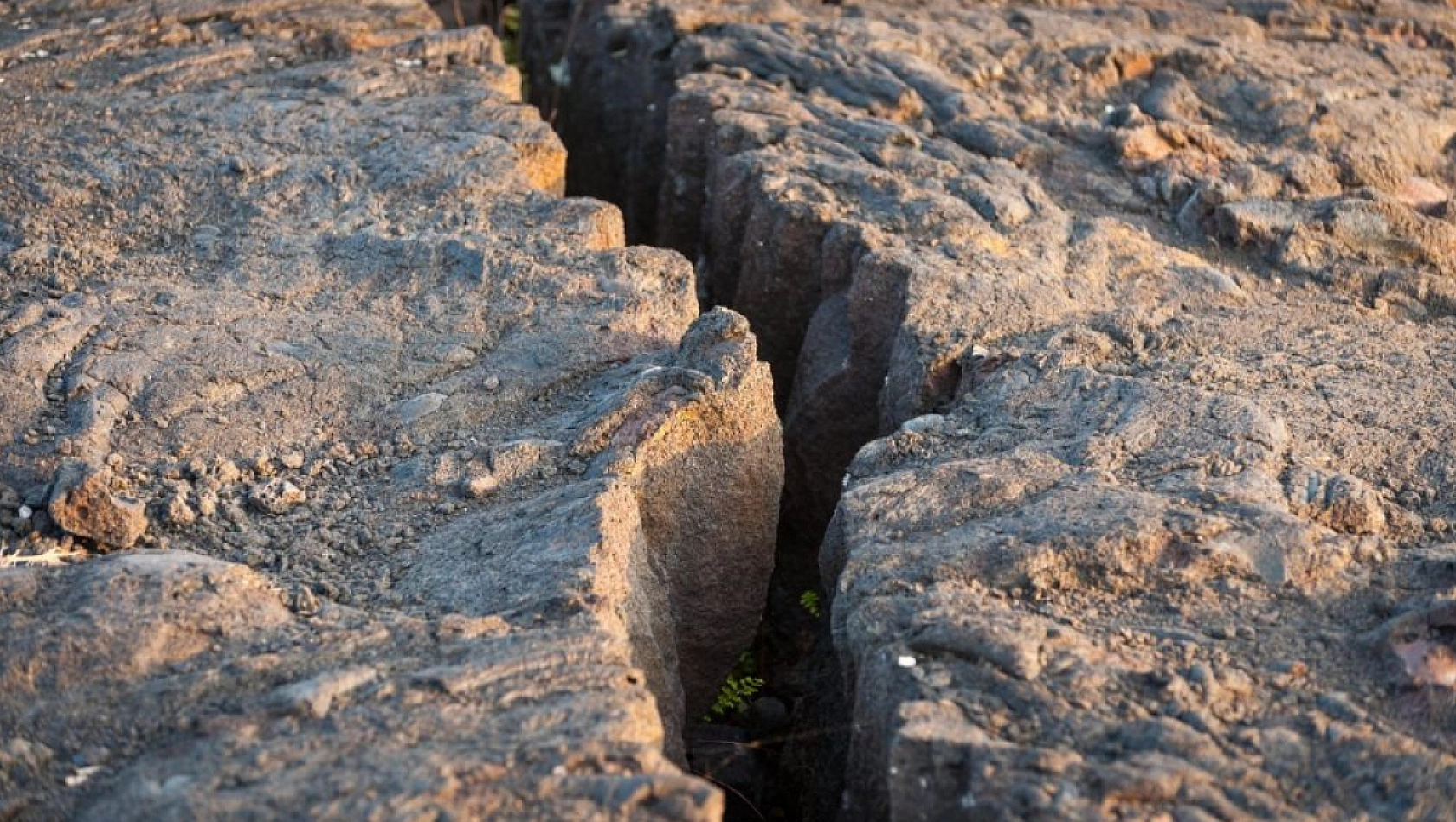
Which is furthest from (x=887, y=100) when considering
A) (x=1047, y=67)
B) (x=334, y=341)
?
(x=334, y=341)

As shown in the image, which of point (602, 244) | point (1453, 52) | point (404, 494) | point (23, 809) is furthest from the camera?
point (1453, 52)

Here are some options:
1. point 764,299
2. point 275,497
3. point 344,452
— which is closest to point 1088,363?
point 764,299

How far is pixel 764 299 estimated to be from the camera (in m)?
4.32

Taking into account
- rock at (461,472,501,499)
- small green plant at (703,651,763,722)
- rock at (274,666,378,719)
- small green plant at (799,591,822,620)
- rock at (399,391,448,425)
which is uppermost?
rock at (274,666,378,719)

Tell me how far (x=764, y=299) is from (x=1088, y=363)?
1.12 meters

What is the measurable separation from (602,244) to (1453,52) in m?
3.47

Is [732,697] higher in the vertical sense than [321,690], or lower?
lower

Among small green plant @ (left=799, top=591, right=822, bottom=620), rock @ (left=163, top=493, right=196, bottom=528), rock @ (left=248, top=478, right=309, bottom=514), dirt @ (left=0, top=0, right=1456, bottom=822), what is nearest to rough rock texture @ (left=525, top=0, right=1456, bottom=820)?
dirt @ (left=0, top=0, right=1456, bottom=822)

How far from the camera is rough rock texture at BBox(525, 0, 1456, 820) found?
2430mm

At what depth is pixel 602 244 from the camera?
13.3ft

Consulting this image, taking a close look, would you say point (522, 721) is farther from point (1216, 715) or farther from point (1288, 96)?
point (1288, 96)

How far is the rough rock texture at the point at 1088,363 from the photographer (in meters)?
2.43

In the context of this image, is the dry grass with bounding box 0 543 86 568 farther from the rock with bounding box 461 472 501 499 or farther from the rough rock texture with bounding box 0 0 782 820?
the rock with bounding box 461 472 501 499

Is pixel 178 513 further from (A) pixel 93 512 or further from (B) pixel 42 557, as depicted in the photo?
(B) pixel 42 557
